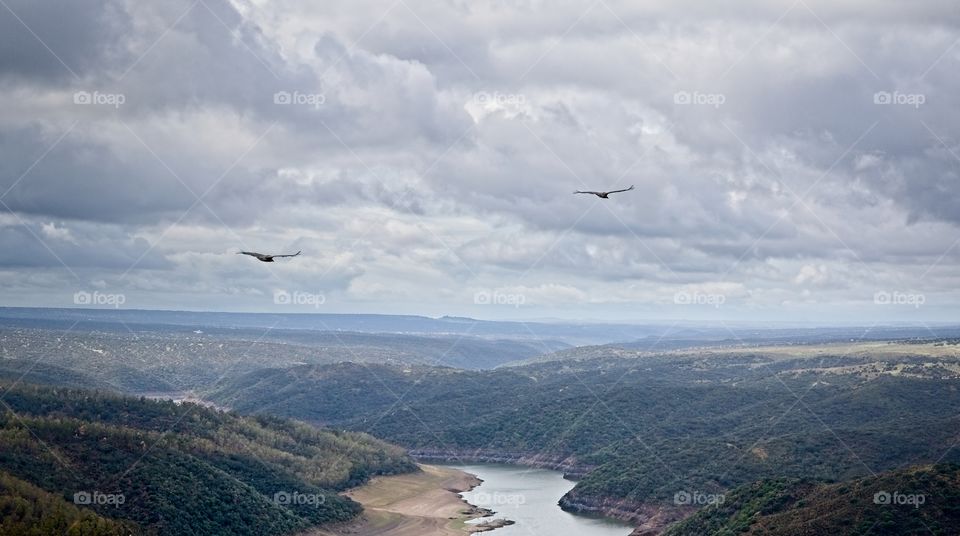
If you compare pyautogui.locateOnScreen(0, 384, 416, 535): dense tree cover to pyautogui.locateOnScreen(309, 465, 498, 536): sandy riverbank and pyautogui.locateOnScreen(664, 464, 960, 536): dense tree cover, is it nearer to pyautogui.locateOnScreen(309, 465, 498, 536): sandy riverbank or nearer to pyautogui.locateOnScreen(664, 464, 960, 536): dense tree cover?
pyautogui.locateOnScreen(309, 465, 498, 536): sandy riverbank

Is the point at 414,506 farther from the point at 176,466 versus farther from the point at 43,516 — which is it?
the point at 43,516

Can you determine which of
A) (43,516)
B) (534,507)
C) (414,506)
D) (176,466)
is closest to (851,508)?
(534,507)

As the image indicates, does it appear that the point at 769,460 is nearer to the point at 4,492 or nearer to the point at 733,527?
the point at 733,527

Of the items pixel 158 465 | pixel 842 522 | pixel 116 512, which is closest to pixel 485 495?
pixel 158 465

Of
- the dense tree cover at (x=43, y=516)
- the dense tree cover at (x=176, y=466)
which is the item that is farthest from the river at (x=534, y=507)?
the dense tree cover at (x=43, y=516)

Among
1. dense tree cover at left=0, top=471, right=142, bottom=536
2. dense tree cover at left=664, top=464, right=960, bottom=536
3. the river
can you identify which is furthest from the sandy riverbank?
dense tree cover at left=664, top=464, right=960, bottom=536

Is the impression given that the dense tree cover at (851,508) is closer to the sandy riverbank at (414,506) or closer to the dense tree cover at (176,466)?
the sandy riverbank at (414,506)
